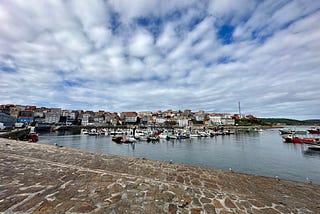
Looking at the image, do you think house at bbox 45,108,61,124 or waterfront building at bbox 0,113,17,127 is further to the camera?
house at bbox 45,108,61,124

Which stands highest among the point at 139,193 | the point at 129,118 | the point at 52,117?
the point at 129,118

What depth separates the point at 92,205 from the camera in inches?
130

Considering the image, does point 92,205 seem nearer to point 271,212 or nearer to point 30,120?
point 271,212

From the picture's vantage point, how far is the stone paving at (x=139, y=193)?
3.32 meters

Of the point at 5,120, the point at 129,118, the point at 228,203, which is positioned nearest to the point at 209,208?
the point at 228,203

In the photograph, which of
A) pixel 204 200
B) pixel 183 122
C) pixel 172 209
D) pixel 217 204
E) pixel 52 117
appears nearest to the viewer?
pixel 172 209

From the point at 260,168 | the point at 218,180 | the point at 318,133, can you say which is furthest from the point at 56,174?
the point at 318,133

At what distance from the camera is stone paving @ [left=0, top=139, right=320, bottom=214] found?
3320 mm

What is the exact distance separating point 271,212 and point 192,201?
1845 millimetres

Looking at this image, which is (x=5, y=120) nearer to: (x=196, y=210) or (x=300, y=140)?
(x=196, y=210)

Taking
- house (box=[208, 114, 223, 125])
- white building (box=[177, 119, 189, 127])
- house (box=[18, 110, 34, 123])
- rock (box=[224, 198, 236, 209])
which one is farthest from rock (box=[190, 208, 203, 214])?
house (box=[208, 114, 223, 125])

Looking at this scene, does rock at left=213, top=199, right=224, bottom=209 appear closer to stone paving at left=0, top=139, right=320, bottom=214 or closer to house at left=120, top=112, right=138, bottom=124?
stone paving at left=0, top=139, right=320, bottom=214

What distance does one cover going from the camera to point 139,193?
3984 mm

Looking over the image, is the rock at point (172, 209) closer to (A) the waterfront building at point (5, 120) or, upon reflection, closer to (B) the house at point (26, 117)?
(A) the waterfront building at point (5, 120)
